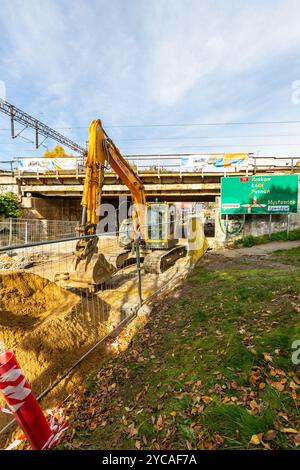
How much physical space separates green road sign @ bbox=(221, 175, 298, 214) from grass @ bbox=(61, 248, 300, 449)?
35.8 ft

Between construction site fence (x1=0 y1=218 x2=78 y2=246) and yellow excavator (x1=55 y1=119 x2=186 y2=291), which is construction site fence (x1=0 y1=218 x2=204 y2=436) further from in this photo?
construction site fence (x1=0 y1=218 x2=78 y2=246)

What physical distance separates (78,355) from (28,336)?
3.26 feet

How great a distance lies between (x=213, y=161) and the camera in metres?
17.3

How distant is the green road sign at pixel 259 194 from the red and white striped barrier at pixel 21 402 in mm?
14576

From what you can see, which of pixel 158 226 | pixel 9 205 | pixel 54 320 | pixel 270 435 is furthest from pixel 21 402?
pixel 9 205

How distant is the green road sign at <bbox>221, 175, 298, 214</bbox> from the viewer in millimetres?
14219

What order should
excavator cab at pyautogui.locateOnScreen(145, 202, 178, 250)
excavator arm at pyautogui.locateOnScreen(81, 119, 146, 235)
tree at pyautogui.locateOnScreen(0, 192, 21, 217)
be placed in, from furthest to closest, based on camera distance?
tree at pyautogui.locateOnScreen(0, 192, 21, 217) → excavator cab at pyautogui.locateOnScreen(145, 202, 178, 250) → excavator arm at pyautogui.locateOnScreen(81, 119, 146, 235)

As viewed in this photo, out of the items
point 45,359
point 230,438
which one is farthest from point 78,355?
point 230,438

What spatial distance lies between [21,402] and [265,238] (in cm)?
1548

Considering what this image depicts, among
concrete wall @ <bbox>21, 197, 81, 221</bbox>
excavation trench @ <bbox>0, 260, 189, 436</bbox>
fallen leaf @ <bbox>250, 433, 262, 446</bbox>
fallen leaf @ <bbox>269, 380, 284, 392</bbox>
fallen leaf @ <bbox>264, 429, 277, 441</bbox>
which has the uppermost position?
concrete wall @ <bbox>21, 197, 81, 221</bbox>

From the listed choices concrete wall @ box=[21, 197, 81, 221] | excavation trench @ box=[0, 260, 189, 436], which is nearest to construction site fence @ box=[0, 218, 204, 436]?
excavation trench @ box=[0, 260, 189, 436]

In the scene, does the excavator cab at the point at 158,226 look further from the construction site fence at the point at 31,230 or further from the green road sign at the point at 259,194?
the construction site fence at the point at 31,230

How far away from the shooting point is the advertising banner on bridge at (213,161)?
1705cm

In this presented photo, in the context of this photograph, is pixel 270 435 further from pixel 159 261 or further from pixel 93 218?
pixel 159 261
